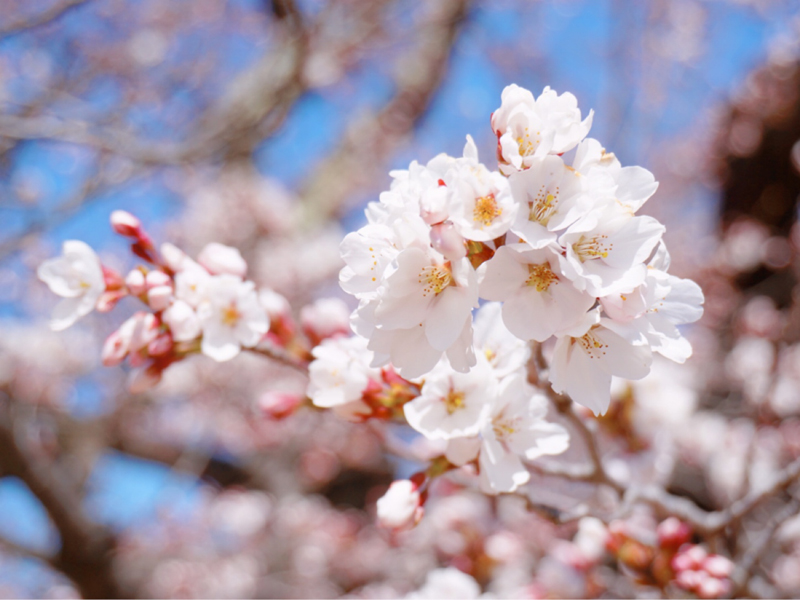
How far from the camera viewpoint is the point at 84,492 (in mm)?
3139

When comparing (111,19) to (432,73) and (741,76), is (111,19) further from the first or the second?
(741,76)

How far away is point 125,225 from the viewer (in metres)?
1.23

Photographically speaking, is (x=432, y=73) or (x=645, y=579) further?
(x=432, y=73)

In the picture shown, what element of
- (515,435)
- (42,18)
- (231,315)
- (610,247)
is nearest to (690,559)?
(515,435)

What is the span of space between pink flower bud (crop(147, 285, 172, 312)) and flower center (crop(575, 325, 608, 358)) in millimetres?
845

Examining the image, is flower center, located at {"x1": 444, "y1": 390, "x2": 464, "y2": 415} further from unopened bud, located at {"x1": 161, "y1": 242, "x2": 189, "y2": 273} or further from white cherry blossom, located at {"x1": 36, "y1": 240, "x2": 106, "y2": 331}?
white cherry blossom, located at {"x1": 36, "y1": 240, "x2": 106, "y2": 331}

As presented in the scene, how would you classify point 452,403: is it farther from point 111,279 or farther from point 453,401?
point 111,279

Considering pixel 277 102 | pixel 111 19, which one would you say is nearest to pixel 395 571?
pixel 277 102

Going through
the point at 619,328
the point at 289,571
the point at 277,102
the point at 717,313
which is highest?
the point at 619,328

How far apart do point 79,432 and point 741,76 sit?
638 cm

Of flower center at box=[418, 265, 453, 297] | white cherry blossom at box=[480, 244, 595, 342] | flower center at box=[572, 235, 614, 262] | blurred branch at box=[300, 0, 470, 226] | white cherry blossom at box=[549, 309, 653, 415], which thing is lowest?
blurred branch at box=[300, 0, 470, 226]

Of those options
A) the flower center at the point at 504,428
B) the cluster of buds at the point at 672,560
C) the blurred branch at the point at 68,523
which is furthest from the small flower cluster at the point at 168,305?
the blurred branch at the point at 68,523

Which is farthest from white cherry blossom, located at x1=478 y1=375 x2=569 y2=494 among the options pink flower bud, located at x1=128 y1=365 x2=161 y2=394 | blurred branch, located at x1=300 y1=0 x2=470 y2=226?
blurred branch, located at x1=300 y1=0 x2=470 y2=226

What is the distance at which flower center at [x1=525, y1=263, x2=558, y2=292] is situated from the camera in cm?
75
